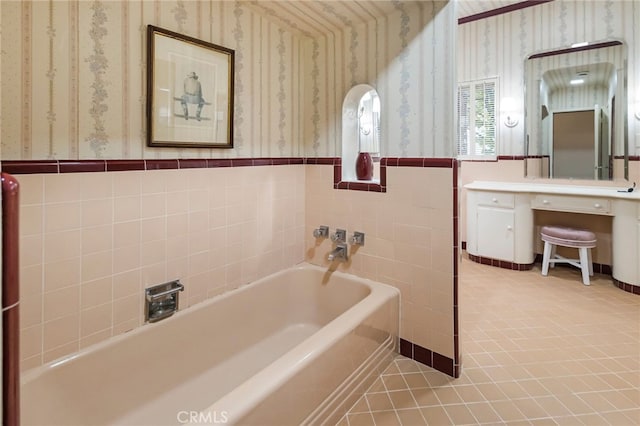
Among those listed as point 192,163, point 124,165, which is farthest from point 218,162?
point 124,165

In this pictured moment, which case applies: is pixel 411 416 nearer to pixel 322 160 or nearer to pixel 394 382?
pixel 394 382

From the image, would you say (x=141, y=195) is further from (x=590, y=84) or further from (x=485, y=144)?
(x=590, y=84)

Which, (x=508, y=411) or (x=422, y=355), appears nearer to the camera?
(x=508, y=411)

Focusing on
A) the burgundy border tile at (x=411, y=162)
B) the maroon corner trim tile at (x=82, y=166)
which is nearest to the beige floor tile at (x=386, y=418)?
the burgundy border tile at (x=411, y=162)

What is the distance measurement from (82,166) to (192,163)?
531 mm

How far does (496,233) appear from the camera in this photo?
3799 millimetres

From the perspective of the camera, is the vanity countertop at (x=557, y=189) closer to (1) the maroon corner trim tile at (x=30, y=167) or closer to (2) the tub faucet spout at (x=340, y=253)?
(2) the tub faucet spout at (x=340, y=253)

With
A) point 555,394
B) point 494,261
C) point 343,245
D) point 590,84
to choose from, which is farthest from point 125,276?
point 590,84

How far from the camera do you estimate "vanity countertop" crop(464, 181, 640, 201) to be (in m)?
3.15

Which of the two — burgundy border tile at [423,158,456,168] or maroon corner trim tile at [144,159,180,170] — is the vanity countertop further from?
maroon corner trim tile at [144,159,180,170]

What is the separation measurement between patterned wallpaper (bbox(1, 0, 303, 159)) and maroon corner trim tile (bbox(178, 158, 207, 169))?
37mm

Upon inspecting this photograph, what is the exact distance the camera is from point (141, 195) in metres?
1.70

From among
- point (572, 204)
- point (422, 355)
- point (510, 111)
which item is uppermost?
point (510, 111)

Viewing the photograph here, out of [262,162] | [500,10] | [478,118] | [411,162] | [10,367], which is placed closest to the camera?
[10,367]
